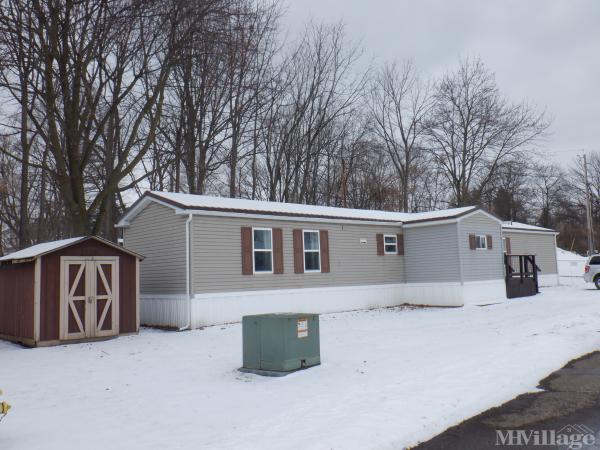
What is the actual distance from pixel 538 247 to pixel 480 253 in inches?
400

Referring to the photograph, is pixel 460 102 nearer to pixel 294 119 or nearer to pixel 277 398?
pixel 294 119

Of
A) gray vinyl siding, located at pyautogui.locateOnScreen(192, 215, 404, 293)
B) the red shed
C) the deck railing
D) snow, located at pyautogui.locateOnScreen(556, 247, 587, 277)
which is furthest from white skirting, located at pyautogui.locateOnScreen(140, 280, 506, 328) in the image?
snow, located at pyautogui.locateOnScreen(556, 247, 587, 277)

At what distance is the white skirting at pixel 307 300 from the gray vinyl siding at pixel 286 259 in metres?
0.24

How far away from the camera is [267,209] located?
16984mm

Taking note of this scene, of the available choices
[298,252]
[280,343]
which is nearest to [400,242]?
[298,252]

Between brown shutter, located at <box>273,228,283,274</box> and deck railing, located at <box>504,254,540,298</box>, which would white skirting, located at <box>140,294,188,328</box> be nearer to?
brown shutter, located at <box>273,228,283,274</box>

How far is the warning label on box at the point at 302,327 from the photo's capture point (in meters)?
8.52

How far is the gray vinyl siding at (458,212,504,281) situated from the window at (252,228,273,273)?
7.23m

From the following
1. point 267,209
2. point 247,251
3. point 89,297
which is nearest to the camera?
point 89,297

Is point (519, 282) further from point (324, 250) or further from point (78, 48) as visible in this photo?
point (78, 48)

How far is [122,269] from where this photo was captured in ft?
43.3

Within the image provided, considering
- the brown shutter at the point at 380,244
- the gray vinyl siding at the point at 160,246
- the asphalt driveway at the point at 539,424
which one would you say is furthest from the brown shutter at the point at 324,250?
the asphalt driveway at the point at 539,424

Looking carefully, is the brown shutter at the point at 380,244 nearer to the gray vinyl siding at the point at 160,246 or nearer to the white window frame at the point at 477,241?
the white window frame at the point at 477,241

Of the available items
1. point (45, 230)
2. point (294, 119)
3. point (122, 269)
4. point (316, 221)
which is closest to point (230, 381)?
point (122, 269)
